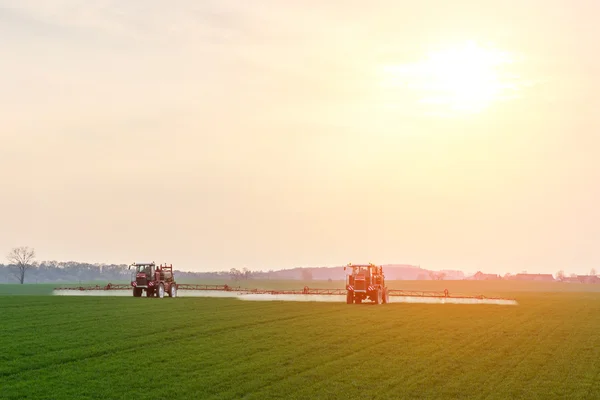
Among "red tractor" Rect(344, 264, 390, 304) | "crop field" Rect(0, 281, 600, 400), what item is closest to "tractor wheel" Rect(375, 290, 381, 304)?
"red tractor" Rect(344, 264, 390, 304)

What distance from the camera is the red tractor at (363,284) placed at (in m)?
67.4

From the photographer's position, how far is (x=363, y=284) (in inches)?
2653

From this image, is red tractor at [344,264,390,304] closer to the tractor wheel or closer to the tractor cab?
the tractor wheel

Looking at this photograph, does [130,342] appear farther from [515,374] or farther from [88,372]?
[515,374]

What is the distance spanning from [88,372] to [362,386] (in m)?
9.77

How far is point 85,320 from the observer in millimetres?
44469

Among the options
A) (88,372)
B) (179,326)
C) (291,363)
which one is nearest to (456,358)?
(291,363)

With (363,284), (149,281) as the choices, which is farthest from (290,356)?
(149,281)

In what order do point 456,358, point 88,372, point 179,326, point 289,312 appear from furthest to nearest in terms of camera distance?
point 289,312 < point 179,326 < point 456,358 < point 88,372

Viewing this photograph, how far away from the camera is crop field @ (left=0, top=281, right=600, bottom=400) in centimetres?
2367

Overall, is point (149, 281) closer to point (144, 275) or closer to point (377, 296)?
point (144, 275)

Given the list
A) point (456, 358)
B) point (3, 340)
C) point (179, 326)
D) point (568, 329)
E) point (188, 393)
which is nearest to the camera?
point (188, 393)

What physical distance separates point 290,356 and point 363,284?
37.5 meters

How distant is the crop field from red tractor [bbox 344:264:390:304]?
1681cm
